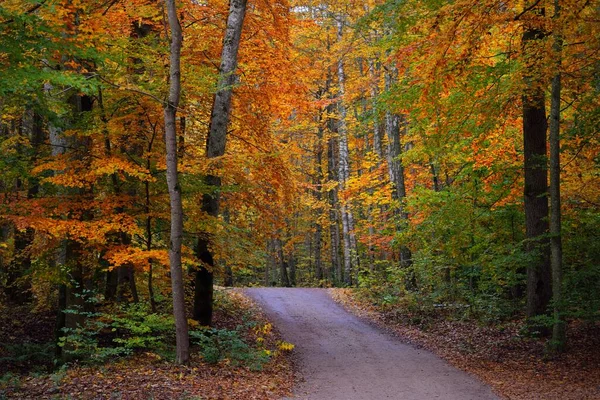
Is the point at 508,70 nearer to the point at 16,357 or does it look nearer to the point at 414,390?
the point at 414,390

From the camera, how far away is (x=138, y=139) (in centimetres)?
1060

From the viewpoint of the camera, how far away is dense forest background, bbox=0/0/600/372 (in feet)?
28.4

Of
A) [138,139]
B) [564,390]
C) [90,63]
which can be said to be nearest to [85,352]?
[138,139]

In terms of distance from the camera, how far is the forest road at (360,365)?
27.8 feet

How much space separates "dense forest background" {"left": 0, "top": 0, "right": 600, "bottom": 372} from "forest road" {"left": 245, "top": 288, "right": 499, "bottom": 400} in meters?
2.31

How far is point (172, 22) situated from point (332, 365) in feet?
24.1

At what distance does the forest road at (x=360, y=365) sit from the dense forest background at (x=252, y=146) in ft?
7.58

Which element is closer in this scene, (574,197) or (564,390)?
(564,390)

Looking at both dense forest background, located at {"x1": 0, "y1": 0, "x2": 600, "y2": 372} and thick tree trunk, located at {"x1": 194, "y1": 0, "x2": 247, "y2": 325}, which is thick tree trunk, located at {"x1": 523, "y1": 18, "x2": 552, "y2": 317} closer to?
dense forest background, located at {"x1": 0, "y1": 0, "x2": 600, "y2": 372}

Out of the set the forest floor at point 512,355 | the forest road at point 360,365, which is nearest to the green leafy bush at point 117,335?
the forest road at point 360,365

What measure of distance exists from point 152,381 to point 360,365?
4.43 meters

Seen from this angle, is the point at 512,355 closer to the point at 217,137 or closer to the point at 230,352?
the point at 230,352

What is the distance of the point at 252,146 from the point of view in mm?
13586

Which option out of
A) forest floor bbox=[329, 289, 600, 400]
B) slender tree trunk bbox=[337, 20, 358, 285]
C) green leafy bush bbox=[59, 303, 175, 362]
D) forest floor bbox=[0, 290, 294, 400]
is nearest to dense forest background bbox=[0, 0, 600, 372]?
green leafy bush bbox=[59, 303, 175, 362]
